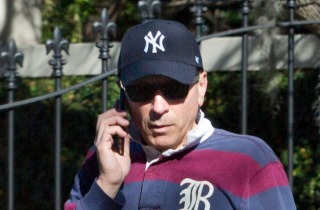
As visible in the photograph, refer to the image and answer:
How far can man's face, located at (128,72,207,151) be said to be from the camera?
243 cm

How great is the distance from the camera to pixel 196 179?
2.42 meters

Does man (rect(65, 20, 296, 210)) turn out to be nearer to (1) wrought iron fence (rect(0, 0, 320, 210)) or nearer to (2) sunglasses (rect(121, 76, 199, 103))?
(2) sunglasses (rect(121, 76, 199, 103))

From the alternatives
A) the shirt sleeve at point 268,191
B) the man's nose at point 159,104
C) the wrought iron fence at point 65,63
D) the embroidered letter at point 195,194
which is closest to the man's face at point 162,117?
the man's nose at point 159,104

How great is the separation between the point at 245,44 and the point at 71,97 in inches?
66.5

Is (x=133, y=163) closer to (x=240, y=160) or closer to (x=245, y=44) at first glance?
(x=240, y=160)

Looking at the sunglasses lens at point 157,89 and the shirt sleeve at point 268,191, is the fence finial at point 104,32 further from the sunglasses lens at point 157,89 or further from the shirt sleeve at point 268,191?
the shirt sleeve at point 268,191

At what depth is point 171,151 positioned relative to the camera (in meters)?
2.46

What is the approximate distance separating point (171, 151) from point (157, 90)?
164 millimetres

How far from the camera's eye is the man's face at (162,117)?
2.43 meters

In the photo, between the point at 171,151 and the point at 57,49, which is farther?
the point at 57,49

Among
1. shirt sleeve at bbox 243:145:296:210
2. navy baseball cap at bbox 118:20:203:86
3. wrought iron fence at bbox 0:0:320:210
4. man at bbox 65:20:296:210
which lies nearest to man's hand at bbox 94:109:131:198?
man at bbox 65:20:296:210

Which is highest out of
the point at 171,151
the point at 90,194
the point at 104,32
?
the point at 104,32

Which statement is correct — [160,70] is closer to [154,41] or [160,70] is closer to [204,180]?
[154,41]

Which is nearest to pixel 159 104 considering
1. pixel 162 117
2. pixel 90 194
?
pixel 162 117
